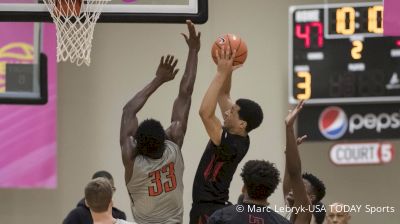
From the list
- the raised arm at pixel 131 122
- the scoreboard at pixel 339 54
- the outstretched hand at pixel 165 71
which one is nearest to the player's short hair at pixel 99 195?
the raised arm at pixel 131 122

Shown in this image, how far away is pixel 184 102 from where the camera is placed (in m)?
5.75

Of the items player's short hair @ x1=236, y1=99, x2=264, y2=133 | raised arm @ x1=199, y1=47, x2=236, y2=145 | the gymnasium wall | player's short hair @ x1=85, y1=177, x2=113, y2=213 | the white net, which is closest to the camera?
player's short hair @ x1=85, y1=177, x2=113, y2=213

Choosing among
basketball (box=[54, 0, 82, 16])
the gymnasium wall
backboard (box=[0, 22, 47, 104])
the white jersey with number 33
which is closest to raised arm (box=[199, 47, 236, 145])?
the white jersey with number 33

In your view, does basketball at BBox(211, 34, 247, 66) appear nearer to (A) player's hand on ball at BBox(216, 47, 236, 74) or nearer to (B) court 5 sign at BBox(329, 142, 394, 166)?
(A) player's hand on ball at BBox(216, 47, 236, 74)

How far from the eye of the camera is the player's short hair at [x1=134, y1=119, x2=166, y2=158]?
5.32 meters

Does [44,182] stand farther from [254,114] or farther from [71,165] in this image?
[254,114]

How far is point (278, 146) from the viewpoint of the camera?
9906 millimetres

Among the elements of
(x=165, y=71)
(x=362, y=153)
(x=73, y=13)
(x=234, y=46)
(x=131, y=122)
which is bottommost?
(x=362, y=153)

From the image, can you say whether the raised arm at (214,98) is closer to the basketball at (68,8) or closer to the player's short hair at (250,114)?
the player's short hair at (250,114)

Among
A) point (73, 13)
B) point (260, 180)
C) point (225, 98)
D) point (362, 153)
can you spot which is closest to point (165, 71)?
point (225, 98)

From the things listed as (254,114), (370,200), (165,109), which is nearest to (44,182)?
(165,109)

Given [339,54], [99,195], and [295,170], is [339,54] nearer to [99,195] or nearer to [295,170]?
[295,170]

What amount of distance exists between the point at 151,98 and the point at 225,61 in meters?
4.70

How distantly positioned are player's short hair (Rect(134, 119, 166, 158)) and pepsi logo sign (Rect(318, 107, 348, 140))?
12.3 ft
